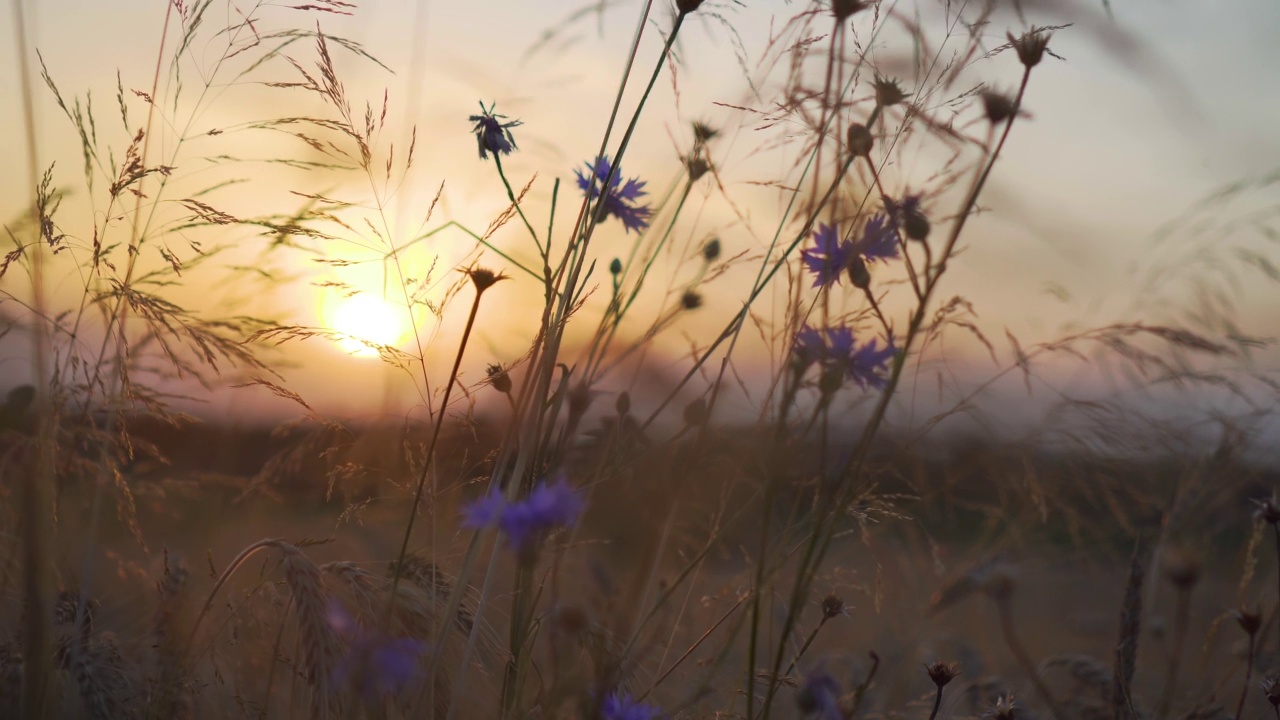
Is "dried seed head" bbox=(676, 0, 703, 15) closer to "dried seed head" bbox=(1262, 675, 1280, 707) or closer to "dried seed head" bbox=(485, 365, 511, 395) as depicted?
"dried seed head" bbox=(485, 365, 511, 395)

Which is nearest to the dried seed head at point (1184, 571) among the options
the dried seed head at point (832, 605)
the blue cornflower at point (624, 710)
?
the dried seed head at point (832, 605)

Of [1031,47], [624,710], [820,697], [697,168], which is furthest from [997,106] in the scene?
[624,710]

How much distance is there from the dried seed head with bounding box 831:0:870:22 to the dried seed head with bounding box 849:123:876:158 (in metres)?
0.14

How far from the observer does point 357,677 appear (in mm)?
566

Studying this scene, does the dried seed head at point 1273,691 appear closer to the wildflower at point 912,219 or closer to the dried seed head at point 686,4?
the wildflower at point 912,219

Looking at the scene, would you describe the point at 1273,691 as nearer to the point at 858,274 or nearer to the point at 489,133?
the point at 858,274

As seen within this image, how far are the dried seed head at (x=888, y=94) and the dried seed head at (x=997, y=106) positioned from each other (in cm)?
10

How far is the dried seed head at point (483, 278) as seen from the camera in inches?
38.5

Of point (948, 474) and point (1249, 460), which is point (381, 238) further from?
point (1249, 460)

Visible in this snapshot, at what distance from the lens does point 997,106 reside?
3.18ft

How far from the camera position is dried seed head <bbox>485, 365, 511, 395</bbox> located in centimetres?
111

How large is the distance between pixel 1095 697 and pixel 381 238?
1431 mm

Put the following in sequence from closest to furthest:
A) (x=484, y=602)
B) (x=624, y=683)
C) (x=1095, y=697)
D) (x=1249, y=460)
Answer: (x=484, y=602), (x=624, y=683), (x=1249, y=460), (x=1095, y=697)

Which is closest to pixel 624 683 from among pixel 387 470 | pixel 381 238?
pixel 387 470
